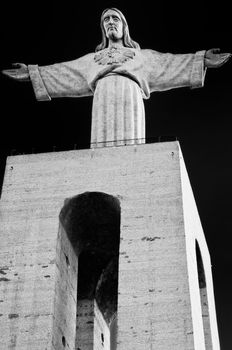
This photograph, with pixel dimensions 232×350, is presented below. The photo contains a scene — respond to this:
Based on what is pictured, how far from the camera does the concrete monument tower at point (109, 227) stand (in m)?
13.1

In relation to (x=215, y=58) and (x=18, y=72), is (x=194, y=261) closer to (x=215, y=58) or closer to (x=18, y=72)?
(x=215, y=58)

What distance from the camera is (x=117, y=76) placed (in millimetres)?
17531

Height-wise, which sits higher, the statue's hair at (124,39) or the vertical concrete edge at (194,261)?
the statue's hair at (124,39)

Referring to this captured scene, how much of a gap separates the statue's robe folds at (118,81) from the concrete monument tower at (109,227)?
3cm

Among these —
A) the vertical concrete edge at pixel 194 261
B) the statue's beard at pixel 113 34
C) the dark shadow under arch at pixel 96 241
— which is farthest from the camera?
the statue's beard at pixel 113 34

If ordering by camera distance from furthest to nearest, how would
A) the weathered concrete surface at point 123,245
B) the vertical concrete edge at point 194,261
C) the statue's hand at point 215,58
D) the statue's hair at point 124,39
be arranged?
the statue's hair at point 124,39, the statue's hand at point 215,58, the vertical concrete edge at point 194,261, the weathered concrete surface at point 123,245

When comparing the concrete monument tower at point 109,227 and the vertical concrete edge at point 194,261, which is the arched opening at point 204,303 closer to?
the concrete monument tower at point 109,227

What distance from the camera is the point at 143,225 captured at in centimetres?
1415

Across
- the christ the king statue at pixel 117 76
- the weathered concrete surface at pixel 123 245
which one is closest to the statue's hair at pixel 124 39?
the christ the king statue at pixel 117 76

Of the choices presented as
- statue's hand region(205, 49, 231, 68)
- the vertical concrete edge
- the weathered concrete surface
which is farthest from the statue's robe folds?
the vertical concrete edge

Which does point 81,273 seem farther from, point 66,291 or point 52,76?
point 52,76

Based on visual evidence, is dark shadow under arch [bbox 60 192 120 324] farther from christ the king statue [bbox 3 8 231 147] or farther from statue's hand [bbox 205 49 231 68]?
statue's hand [bbox 205 49 231 68]

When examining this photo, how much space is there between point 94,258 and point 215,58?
17.4ft

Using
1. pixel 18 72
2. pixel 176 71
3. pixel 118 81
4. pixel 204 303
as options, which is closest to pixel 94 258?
pixel 204 303
